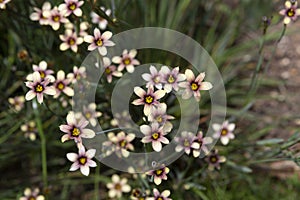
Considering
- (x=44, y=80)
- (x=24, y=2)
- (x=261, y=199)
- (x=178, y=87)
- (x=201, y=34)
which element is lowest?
(x=261, y=199)

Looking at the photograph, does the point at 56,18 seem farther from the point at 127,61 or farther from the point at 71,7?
the point at 127,61

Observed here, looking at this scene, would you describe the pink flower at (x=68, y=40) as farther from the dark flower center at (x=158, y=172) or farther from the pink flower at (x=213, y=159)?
Result: the pink flower at (x=213, y=159)

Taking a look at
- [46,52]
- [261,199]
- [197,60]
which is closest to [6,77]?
[46,52]

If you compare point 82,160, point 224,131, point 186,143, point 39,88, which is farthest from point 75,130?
point 224,131

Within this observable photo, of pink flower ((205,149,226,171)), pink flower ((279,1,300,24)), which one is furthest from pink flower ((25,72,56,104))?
pink flower ((279,1,300,24))

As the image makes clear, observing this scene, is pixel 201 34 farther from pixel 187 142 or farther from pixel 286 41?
pixel 187 142

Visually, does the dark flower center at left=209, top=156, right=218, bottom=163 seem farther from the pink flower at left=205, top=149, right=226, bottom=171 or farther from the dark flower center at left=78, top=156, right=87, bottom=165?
the dark flower center at left=78, top=156, right=87, bottom=165
